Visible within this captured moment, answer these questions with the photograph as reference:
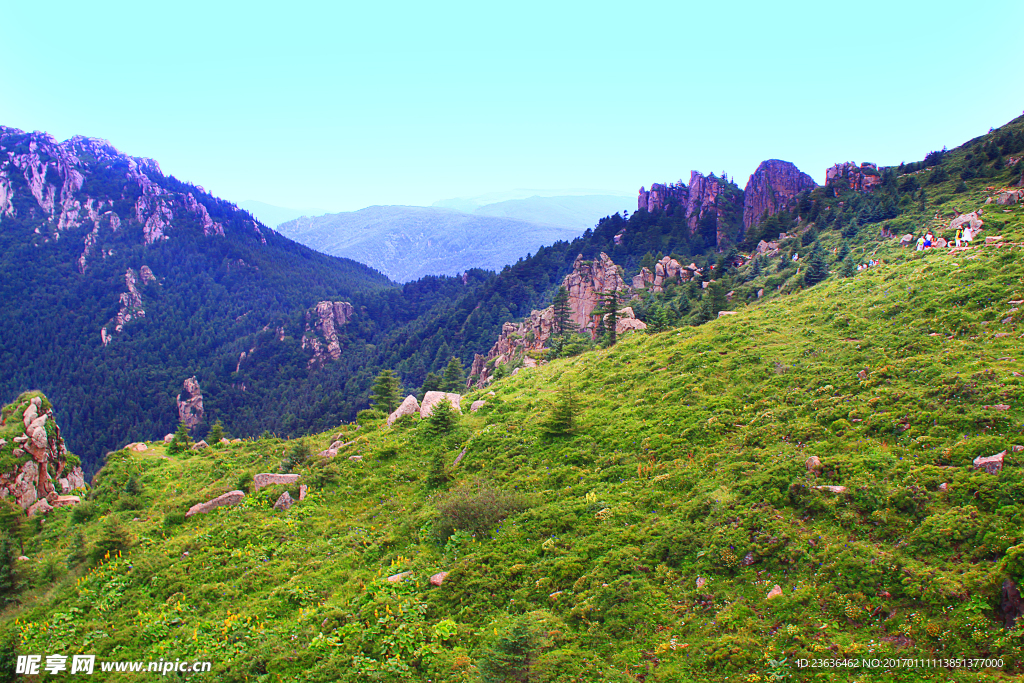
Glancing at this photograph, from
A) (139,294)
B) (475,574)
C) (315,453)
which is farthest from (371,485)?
(139,294)

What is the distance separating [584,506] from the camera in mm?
13672

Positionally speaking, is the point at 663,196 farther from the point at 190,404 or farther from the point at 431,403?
the point at 190,404

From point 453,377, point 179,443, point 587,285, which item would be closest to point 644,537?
point 179,443

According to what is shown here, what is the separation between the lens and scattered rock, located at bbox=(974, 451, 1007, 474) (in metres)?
9.80

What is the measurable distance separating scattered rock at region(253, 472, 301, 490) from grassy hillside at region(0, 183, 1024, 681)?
27.9 inches

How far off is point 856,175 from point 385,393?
272 feet

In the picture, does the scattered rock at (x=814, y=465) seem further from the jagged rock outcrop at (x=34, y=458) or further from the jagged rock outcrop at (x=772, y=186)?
the jagged rock outcrop at (x=772, y=186)

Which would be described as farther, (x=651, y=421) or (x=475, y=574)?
(x=651, y=421)

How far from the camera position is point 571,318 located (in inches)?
3243

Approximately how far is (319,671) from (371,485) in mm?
8987

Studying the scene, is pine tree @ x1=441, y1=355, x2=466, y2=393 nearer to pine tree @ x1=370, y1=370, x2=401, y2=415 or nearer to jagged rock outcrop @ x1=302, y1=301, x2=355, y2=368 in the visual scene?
pine tree @ x1=370, y1=370, x2=401, y2=415

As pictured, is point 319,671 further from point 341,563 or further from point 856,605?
point 856,605

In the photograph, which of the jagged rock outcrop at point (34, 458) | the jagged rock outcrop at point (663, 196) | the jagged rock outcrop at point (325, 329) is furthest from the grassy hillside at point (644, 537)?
the jagged rock outcrop at point (325, 329)

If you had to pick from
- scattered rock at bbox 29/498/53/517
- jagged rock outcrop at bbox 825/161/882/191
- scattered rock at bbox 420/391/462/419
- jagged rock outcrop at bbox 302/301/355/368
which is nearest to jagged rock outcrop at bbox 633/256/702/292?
jagged rock outcrop at bbox 825/161/882/191
